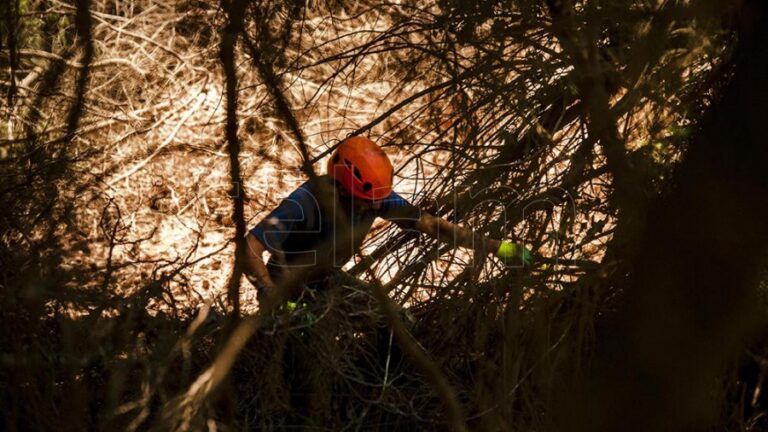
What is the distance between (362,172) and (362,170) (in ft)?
0.03

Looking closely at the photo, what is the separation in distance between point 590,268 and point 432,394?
91 cm

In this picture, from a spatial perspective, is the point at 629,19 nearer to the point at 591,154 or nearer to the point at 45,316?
the point at 591,154

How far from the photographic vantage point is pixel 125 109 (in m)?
8.39

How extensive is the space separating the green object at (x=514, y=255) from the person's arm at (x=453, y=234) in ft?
0.24

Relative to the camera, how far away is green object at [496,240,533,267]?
13.5ft

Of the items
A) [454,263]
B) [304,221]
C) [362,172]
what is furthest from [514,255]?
[304,221]

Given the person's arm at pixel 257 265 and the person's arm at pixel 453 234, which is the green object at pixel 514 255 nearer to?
the person's arm at pixel 453 234

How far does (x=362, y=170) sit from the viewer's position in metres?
4.59

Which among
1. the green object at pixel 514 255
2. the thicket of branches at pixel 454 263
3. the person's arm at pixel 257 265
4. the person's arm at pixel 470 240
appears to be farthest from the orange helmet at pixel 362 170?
the green object at pixel 514 255

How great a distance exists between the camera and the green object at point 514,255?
4104 mm

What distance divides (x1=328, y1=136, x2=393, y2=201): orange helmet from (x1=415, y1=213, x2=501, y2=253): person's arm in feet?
0.79

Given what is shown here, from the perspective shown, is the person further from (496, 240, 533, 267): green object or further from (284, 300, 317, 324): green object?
(284, 300, 317, 324): green object

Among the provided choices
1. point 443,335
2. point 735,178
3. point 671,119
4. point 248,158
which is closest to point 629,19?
point 671,119

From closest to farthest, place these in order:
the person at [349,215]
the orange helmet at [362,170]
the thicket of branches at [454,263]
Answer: the thicket of branches at [454,263], the person at [349,215], the orange helmet at [362,170]
